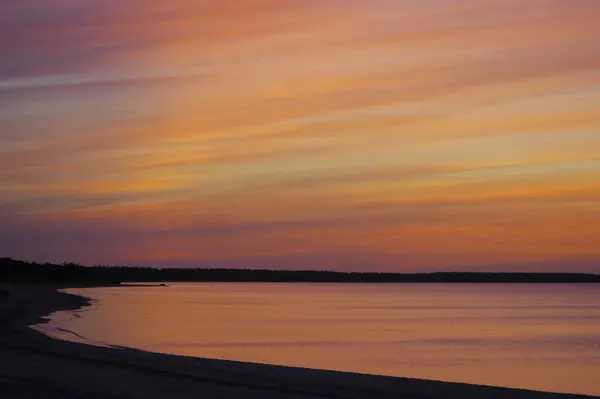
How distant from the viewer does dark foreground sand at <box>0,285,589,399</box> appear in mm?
14961

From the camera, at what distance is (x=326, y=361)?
88.9 feet

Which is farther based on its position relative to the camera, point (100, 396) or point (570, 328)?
point (570, 328)

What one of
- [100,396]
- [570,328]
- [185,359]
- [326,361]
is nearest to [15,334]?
[185,359]

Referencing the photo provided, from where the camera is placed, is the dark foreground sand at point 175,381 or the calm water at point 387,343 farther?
the calm water at point 387,343

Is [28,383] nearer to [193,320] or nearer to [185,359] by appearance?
[185,359]

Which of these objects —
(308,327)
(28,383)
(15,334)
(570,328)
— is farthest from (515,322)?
(28,383)

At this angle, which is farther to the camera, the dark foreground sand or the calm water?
the calm water

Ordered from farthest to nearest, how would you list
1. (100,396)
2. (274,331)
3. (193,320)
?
(193,320), (274,331), (100,396)

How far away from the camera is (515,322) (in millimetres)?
52531

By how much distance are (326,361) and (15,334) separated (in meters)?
8.66

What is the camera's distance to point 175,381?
1650 centimetres

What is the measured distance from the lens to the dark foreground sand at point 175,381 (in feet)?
49.1

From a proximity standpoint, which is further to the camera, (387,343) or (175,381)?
(387,343)

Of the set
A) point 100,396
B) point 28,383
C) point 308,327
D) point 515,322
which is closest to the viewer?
point 100,396
